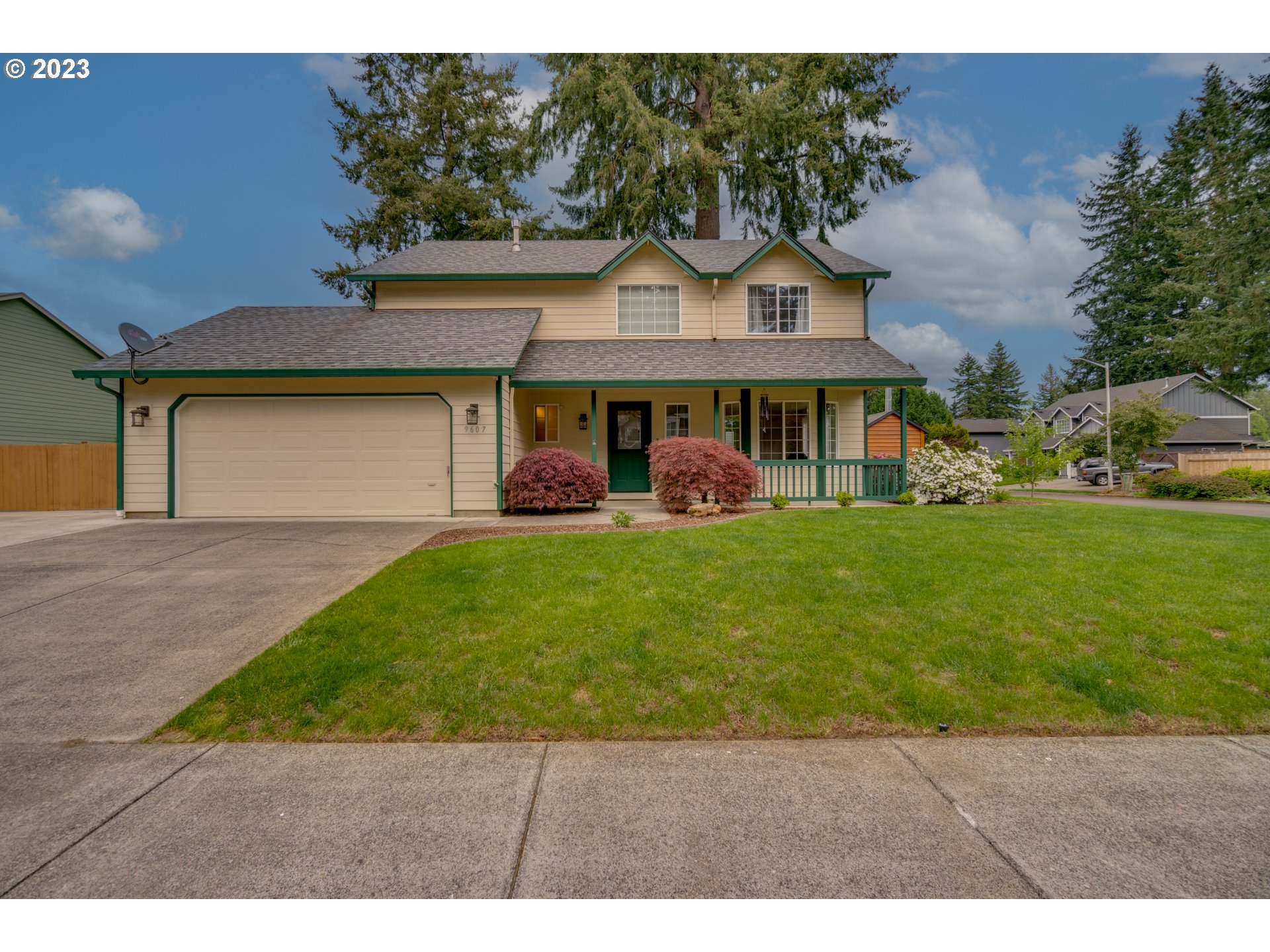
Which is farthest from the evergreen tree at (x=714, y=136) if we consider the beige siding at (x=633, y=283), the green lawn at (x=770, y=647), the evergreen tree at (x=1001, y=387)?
the evergreen tree at (x=1001, y=387)

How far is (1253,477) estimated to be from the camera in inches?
775

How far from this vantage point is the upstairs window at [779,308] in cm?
1580

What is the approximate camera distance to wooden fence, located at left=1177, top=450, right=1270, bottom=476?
74.8 ft

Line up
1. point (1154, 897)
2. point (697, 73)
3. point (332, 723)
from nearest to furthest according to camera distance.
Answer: point (1154, 897) → point (332, 723) → point (697, 73)

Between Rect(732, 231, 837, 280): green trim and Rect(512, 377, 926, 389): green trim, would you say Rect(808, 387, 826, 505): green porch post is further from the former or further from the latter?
Rect(732, 231, 837, 280): green trim

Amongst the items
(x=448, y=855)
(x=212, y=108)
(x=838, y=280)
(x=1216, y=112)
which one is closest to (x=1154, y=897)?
(x=448, y=855)

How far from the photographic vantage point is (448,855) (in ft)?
8.23

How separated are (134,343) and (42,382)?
13.0 m

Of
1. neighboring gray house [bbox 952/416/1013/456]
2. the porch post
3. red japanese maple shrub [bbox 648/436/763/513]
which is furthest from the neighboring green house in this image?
neighboring gray house [bbox 952/416/1013/456]

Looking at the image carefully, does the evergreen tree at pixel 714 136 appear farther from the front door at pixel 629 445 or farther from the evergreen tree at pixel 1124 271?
the evergreen tree at pixel 1124 271

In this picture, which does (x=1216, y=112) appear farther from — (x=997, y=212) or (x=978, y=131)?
(x=978, y=131)

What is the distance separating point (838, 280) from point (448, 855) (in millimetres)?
16078

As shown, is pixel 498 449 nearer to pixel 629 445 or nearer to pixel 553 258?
pixel 629 445

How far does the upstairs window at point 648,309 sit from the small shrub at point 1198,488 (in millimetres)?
16883
